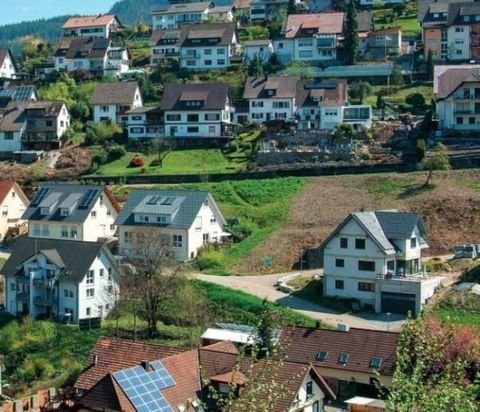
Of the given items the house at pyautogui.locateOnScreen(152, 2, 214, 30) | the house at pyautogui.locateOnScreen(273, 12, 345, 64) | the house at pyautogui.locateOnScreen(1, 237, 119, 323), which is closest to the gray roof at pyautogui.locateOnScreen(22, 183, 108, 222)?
the house at pyautogui.locateOnScreen(1, 237, 119, 323)

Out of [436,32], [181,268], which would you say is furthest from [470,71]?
[181,268]

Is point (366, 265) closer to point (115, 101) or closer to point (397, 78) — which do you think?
point (397, 78)

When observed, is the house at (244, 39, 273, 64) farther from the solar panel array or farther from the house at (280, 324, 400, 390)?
the solar panel array

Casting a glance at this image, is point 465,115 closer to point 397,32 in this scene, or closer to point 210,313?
point 397,32

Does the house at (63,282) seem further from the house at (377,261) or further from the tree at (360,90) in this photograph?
the tree at (360,90)

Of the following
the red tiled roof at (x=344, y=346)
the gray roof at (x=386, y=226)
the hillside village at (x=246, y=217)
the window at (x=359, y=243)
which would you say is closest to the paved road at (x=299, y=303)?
the hillside village at (x=246, y=217)

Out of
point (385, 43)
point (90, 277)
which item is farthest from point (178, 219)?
point (385, 43)
